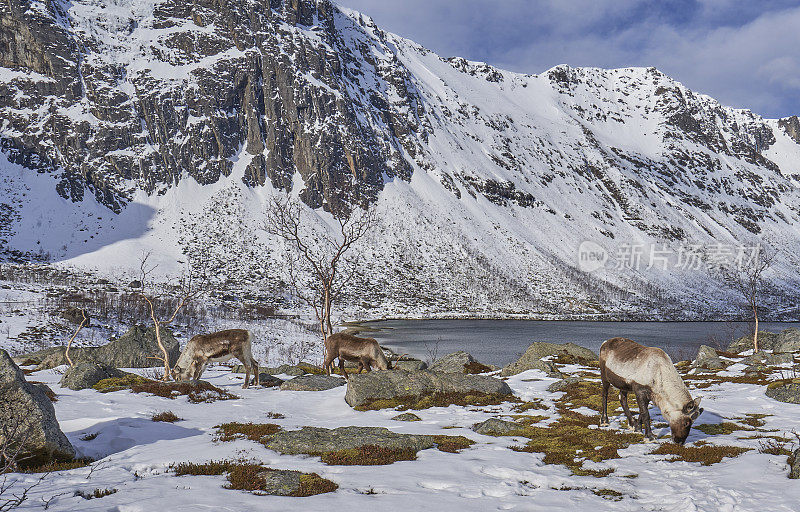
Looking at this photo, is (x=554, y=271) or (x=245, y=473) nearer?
(x=245, y=473)

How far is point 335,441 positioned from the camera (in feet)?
37.7

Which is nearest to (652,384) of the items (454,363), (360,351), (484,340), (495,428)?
(495,428)

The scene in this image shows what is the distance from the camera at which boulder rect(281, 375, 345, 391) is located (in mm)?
22312

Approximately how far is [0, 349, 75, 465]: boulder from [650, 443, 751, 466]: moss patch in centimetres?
1399

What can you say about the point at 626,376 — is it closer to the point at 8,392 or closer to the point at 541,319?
the point at 8,392

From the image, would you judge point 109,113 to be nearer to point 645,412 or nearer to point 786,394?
point 645,412

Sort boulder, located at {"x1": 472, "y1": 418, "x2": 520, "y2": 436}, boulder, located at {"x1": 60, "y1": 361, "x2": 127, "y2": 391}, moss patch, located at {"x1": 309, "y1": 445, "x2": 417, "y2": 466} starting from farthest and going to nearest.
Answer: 1. boulder, located at {"x1": 60, "y1": 361, "x2": 127, "y2": 391}
2. boulder, located at {"x1": 472, "y1": 418, "x2": 520, "y2": 436}
3. moss patch, located at {"x1": 309, "y1": 445, "x2": 417, "y2": 466}

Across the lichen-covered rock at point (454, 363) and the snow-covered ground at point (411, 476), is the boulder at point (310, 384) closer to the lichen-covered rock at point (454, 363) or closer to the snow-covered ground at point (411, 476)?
the snow-covered ground at point (411, 476)

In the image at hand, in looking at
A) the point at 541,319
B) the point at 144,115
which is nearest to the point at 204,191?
the point at 144,115

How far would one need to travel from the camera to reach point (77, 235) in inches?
5364

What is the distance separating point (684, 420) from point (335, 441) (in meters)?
9.23

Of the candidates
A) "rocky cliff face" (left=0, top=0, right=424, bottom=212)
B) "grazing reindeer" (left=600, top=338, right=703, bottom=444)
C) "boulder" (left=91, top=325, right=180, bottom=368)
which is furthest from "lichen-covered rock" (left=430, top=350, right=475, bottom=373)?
"rocky cliff face" (left=0, top=0, right=424, bottom=212)

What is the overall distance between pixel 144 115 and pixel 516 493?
210431 mm

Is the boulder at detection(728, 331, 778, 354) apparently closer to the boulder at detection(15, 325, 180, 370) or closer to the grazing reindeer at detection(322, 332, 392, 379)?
the grazing reindeer at detection(322, 332, 392, 379)
